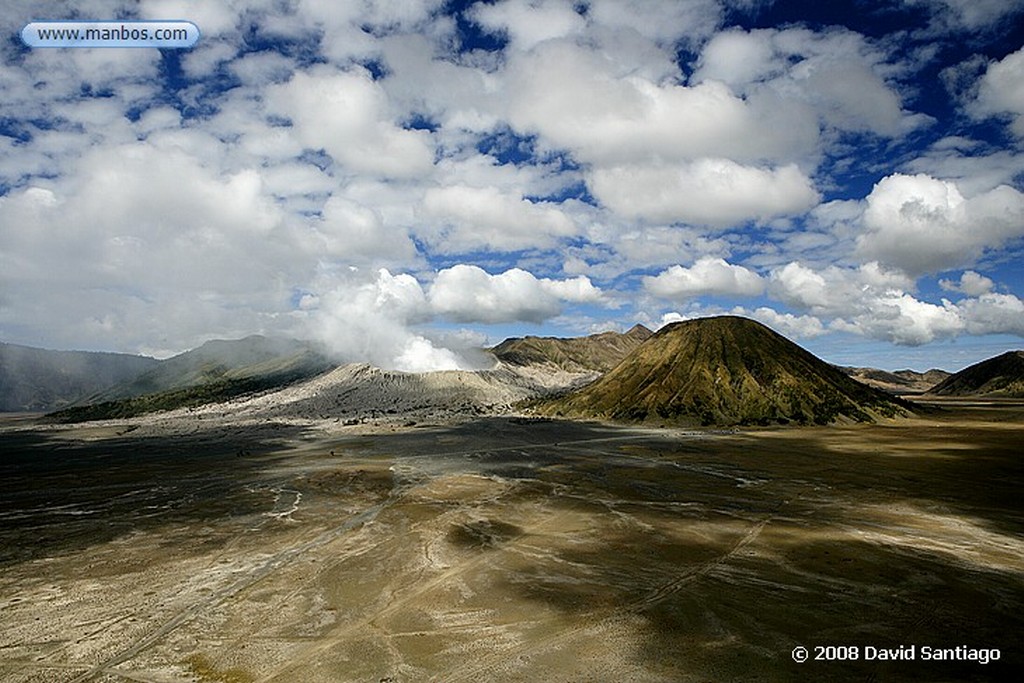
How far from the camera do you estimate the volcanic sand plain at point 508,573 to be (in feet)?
43.4

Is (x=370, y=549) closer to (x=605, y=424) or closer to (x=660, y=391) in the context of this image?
(x=605, y=424)

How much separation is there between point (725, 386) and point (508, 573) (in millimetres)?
85906

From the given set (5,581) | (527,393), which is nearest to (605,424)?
(527,393)

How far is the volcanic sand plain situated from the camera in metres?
13.2

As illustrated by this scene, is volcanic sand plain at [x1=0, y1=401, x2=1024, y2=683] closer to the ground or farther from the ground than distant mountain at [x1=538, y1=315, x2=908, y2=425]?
closer to the ground

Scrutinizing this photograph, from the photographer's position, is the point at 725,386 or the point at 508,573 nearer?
the point at 508,573

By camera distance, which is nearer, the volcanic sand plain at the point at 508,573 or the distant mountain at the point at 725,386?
the volcanic sand plain at the point at 508,573

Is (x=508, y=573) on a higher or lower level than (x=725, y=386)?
lower

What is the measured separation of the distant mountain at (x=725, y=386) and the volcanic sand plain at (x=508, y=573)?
46.4 meters

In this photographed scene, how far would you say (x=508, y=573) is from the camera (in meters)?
19.5

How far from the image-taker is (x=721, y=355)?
345ft

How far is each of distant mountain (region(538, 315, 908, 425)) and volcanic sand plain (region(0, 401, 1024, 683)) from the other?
4642 centimetres

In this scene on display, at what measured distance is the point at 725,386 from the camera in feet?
316

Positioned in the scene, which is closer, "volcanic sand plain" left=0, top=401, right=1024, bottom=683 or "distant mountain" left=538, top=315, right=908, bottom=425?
"volcanic sand plain" left=0, top=401, right=1024, bottom=683
